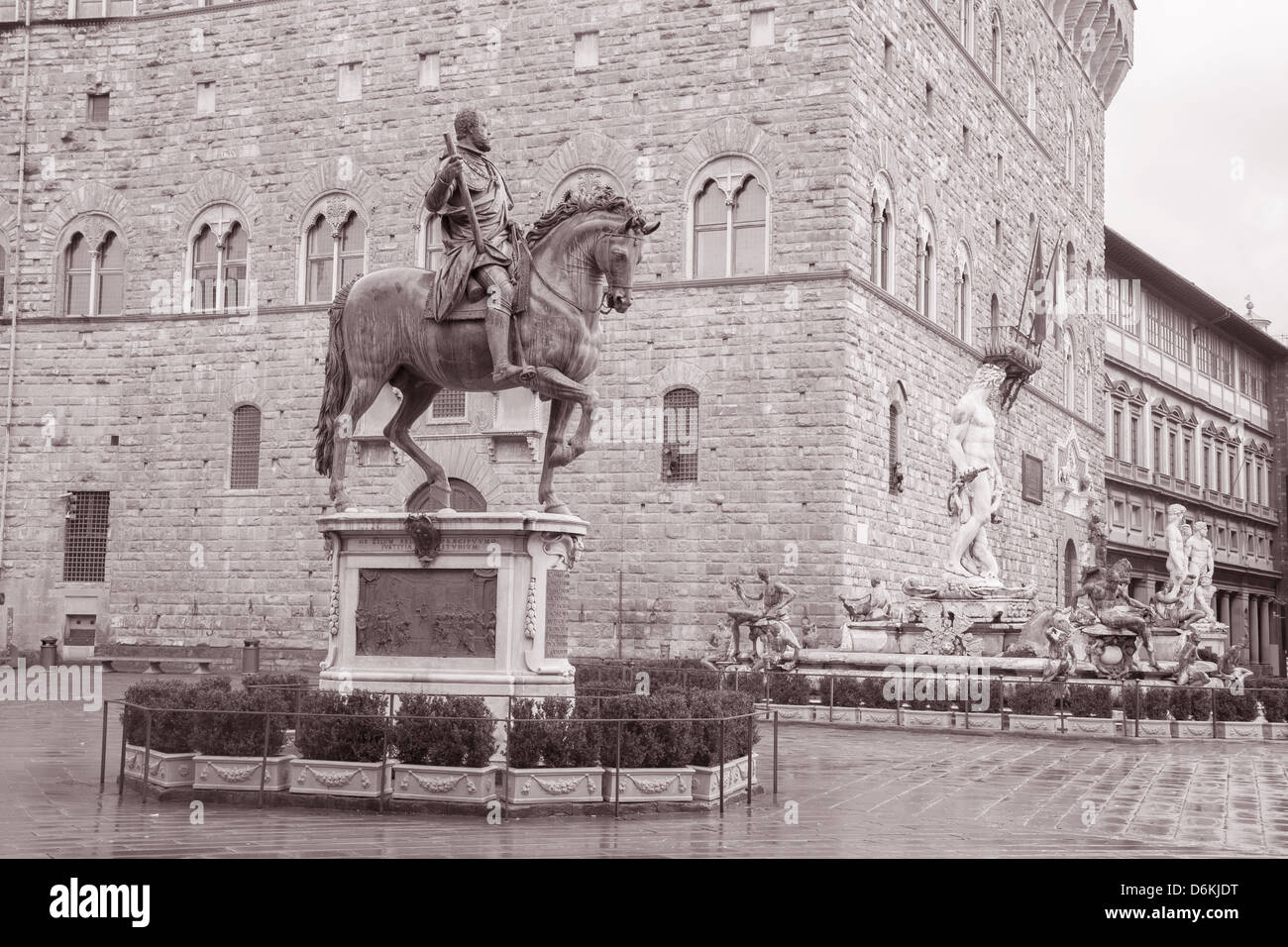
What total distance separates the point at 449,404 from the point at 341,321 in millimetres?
19034

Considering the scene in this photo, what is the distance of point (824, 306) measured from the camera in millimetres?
29422

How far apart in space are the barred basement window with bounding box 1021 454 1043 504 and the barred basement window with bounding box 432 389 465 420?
53.3ft

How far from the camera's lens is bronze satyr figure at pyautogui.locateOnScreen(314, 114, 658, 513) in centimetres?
1245

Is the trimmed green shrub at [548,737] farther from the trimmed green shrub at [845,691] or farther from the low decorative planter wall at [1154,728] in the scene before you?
the low decorative planter wall at [1154,728]

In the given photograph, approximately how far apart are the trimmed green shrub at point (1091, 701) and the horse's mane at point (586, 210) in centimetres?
1098

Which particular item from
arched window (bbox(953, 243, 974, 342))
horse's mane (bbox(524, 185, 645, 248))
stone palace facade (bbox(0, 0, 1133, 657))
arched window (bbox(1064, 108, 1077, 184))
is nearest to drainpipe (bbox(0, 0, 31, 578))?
stone palace facade (bbox(0, 0, 1133, 657))

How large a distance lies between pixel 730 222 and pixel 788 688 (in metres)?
11.5

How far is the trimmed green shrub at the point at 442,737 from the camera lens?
10.7 metres

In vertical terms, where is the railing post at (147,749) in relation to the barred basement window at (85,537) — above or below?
below

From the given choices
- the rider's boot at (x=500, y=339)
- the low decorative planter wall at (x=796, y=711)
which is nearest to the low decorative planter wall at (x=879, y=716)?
the low decorative planter wall at (x=796, y=711)

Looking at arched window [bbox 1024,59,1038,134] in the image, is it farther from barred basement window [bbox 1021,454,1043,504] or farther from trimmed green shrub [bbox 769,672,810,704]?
trimmed green shrub [bbox 769,672,810,704]
